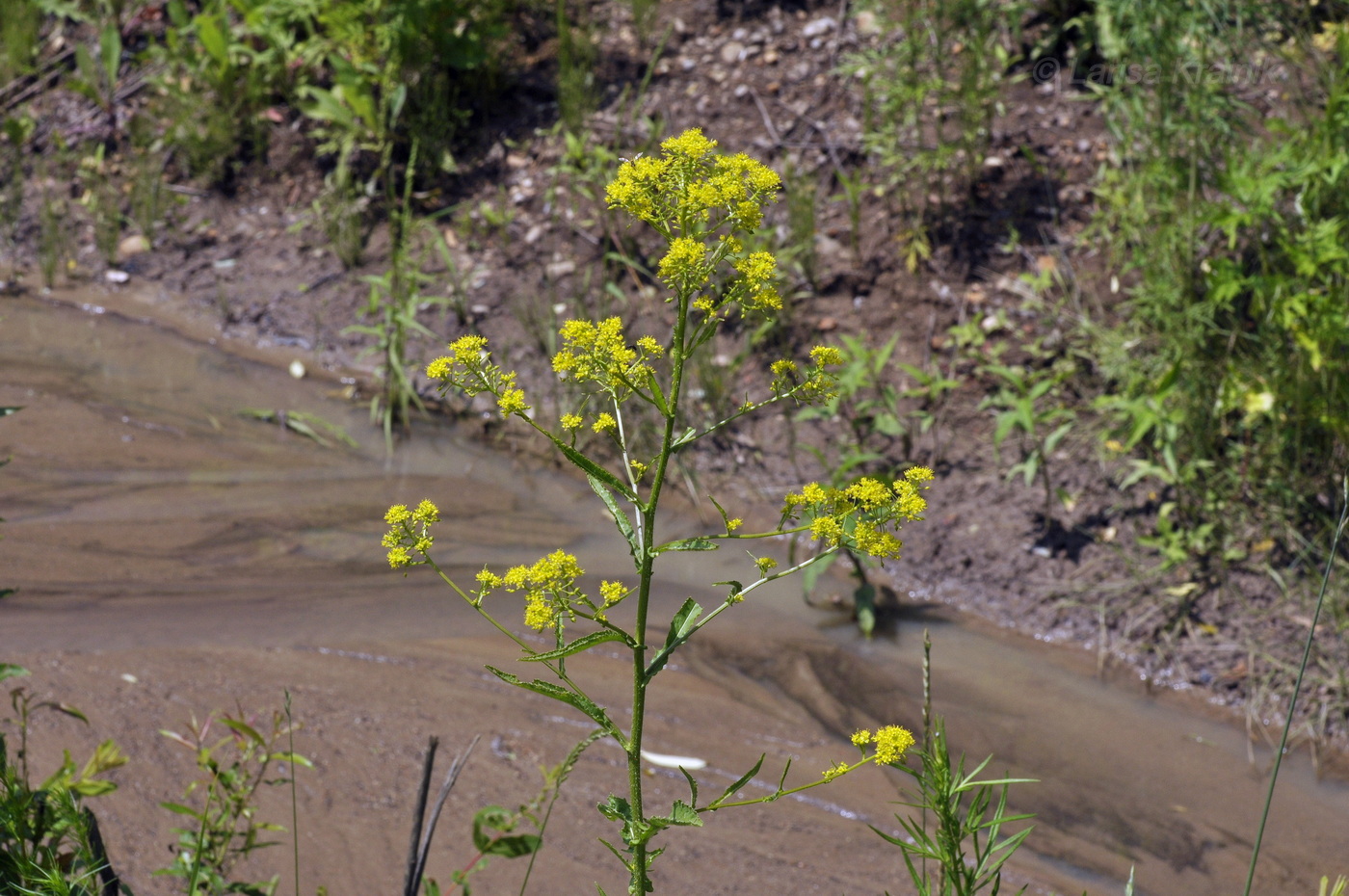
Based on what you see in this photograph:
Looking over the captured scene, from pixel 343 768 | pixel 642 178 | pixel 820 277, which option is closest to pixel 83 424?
pixel 343 768

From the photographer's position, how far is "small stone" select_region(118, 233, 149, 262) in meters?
5.66

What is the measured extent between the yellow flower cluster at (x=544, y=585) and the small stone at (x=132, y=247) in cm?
523

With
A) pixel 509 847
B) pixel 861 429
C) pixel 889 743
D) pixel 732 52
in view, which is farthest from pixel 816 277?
pixel 889 743

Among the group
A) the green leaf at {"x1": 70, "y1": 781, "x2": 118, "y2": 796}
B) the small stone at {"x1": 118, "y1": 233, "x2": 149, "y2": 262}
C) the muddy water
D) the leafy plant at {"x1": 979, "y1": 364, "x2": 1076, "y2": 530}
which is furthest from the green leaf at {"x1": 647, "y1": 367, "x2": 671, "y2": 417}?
the small stone at {"x1": 118, "y1": 233, "x2": 149, "y2": 262}

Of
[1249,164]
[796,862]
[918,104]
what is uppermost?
[918,104]

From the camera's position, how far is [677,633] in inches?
47.5

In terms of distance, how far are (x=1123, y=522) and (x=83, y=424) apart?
3.80 meters

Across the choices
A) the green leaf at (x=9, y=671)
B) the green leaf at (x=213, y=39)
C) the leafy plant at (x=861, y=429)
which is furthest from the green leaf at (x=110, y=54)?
the green leaf at (x=9, y=671)

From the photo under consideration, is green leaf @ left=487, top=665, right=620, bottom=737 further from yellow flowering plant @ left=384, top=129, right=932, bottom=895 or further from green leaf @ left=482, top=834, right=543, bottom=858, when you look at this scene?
green leaf @ left=482, top=834, right=543, bottom=858

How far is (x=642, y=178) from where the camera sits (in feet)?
4.03

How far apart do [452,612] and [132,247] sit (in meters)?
3.51

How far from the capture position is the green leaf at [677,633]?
1.15 m

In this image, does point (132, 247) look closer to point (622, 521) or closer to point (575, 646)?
point (622, 521)

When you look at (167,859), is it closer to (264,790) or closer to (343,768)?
(264,790)
